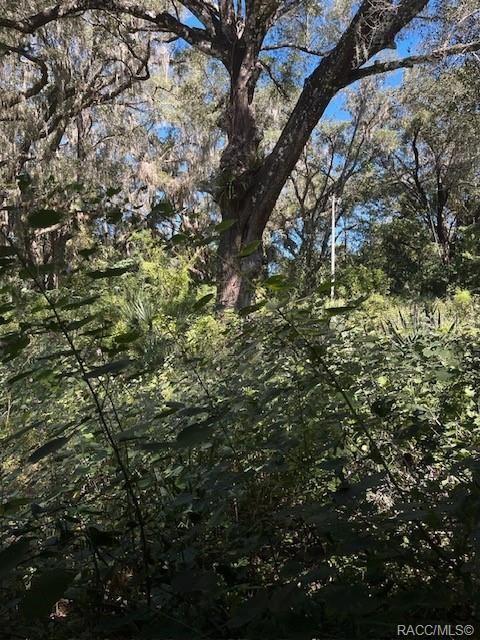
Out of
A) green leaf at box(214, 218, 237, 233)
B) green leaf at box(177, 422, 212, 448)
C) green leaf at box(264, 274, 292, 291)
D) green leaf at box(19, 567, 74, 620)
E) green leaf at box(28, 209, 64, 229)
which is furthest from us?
green leaf at box(214, 218, 237, 233)

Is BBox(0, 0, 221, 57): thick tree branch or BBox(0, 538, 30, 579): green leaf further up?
BBox(0, 0, 221, 57): thick tree branch

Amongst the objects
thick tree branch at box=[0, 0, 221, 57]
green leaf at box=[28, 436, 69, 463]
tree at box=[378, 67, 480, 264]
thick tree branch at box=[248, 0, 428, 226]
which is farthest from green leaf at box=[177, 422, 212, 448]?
tree at box=[378, 67, 480, 264]

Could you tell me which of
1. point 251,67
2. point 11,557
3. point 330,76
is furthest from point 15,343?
point 251,67

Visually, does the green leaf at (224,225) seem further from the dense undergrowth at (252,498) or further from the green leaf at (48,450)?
the green leaf at (48,450)

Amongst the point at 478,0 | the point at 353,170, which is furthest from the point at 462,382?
the point at 353,170

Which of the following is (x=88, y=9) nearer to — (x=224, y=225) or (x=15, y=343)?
(x=224, y=225)

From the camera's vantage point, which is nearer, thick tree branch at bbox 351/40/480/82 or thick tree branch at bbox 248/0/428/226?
thick tree branch at bbox 351/40/480/82

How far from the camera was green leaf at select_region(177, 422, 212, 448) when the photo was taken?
96cm

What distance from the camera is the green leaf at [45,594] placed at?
80 centimetres

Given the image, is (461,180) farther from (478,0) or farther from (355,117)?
(478,0)

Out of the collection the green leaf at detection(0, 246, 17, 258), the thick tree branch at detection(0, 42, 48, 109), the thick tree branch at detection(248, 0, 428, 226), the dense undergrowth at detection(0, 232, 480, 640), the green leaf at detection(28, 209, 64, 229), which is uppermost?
the thick tree branch at detection(0, 42, 48, 109)

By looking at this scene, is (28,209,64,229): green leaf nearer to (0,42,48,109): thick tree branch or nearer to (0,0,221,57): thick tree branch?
(0,0,221,57): thick tree branch

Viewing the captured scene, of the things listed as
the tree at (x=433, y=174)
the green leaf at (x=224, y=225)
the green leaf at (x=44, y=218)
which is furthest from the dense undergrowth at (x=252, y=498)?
the tree at (x=433, y=174)

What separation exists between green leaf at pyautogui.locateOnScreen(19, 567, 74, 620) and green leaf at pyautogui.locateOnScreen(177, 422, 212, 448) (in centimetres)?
28
